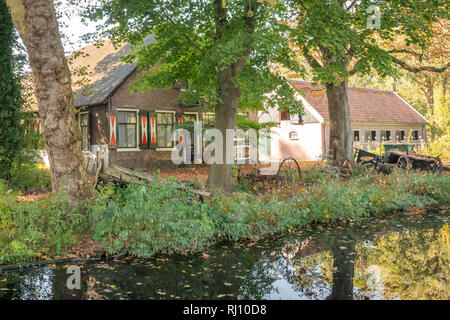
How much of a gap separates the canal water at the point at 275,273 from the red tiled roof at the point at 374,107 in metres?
21.8

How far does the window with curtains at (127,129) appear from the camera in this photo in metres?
19.7

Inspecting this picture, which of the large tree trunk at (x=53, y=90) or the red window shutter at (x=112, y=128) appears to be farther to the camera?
the red window shutter at (x=112, y=128)

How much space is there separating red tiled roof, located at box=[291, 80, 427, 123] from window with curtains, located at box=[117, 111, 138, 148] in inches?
526

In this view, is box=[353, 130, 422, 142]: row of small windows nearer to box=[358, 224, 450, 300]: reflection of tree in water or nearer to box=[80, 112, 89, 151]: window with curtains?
box=[80, 112, 89, 151]: window with curtains

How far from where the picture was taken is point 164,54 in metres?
13.4

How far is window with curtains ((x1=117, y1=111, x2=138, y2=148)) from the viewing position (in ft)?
64.6

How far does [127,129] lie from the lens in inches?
785

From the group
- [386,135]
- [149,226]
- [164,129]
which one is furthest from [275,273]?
[386,135]

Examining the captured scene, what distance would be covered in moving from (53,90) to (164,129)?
1328 centimetres

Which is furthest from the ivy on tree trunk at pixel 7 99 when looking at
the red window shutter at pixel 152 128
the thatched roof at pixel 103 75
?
the red window shutter at pixel 152 128

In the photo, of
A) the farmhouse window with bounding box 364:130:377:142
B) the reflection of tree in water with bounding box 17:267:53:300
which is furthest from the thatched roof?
the farmhouse window with bounding box 364:130:377:142

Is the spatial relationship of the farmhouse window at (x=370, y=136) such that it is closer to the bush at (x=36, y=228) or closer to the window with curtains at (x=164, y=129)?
the window with curtains at (x=164, y=129)

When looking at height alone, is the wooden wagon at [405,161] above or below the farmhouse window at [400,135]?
below

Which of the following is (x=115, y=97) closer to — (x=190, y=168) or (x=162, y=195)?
(x=190, y=168)
